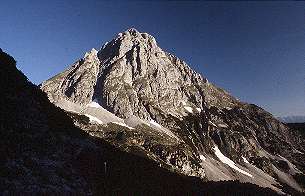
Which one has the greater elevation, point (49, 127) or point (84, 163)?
point (49, 127)

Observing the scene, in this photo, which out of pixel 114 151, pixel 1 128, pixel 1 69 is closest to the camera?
pixel 1 128

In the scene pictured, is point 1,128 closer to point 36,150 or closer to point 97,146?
point 36,150

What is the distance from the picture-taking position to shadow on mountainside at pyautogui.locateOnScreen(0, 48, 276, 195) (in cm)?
3550

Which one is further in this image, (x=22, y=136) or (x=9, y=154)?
(x=22, y=136)

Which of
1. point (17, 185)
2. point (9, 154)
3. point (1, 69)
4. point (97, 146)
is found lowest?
point (17, 185)

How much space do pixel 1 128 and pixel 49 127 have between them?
734 centimetres

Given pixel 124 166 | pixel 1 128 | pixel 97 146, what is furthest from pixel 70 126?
pixel 1 128

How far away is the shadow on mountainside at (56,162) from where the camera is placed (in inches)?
1398

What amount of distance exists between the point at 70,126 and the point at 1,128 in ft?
41.7

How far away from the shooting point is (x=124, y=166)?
49.8 m

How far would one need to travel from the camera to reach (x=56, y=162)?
4034cm

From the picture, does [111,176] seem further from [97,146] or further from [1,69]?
[1,69]

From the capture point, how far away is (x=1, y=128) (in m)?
39.5

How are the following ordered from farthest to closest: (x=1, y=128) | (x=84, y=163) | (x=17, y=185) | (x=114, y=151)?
(x=114, y=151) → (x=84, y=163) → (x=1, y=128) → (x=17, y=185)
